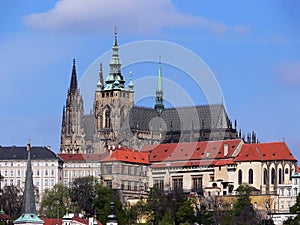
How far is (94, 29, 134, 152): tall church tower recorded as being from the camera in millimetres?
186750

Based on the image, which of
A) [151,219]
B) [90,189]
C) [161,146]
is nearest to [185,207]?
[151,219]

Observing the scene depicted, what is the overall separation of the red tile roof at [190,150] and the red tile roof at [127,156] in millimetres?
1270

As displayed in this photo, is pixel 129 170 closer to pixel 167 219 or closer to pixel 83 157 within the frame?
pixel 83 157

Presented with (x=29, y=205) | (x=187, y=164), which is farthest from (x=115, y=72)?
(x=29, y=205)

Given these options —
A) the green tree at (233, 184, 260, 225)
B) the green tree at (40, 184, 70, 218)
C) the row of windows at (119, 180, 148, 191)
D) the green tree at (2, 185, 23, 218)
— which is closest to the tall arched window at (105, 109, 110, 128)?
the row of windows at (119, 180, 148, 191)

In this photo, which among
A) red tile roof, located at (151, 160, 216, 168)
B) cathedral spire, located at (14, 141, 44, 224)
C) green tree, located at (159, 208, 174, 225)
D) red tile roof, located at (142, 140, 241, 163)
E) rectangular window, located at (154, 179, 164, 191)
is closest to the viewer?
cathedral spire, located at (14, 141, 44, 224)

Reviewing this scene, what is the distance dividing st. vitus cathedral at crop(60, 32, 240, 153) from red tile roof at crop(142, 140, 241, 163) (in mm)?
9102

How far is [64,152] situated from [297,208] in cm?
6037

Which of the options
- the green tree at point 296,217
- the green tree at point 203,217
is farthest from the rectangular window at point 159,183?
the green tree at point 296,217

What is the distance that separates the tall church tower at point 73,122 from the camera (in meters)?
190

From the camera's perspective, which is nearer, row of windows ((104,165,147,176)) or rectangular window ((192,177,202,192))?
rectangular window ((192,177,202,192))

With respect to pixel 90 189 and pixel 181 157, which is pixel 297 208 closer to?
pixel 90 189

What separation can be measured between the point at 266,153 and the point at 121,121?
127 feet

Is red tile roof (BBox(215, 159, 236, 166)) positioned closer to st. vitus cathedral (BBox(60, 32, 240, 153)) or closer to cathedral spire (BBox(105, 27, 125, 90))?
st. vitus cathedral (BBox(60, 32, 240, 153))
